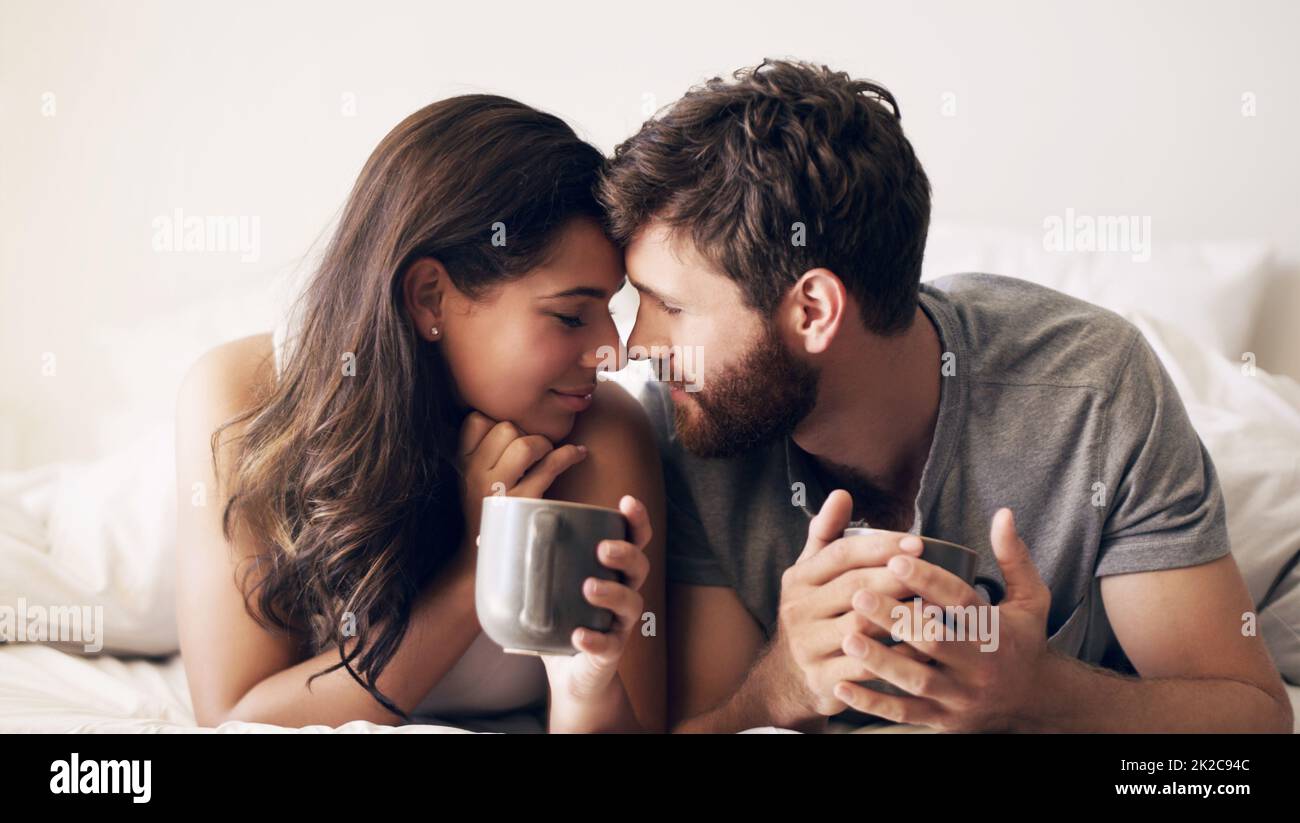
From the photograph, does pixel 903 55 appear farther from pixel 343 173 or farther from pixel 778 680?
pixel 778 680

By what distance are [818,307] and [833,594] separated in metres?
0.37

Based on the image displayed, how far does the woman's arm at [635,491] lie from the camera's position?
1.15 metres

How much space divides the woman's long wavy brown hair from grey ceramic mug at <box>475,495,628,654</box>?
11.6 inches

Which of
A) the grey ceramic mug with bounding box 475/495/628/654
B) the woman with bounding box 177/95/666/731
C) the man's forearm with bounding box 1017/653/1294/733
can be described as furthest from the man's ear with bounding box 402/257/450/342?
the man's forearm with bounding box 1017/653/1294/733

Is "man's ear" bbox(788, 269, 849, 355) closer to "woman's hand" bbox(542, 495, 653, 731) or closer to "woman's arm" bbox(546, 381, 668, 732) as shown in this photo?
"woman's arm" bbox(546, 381, 668, 732)

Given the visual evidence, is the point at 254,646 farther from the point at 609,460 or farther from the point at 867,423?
the point at 867,423

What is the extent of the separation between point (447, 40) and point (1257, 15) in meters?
1.26

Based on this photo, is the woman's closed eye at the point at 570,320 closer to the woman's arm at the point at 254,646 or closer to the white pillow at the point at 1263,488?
the woman's arm at the point at 254,646

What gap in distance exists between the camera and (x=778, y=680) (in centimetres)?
103

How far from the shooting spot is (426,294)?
1.16 metres

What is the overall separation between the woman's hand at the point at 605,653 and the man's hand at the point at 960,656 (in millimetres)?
173

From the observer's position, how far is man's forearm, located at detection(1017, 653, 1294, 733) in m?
0.96

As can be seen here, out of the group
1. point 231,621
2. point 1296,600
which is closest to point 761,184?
point 231,621

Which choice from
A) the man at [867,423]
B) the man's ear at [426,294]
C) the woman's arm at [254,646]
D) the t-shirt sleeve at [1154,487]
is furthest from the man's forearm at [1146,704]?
the man's ear at [426,294]
